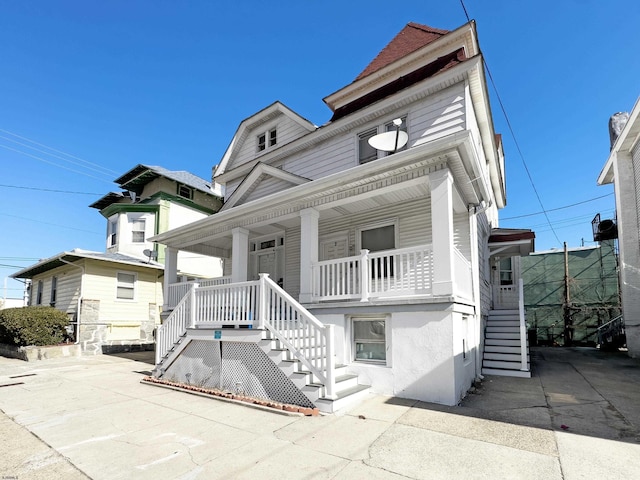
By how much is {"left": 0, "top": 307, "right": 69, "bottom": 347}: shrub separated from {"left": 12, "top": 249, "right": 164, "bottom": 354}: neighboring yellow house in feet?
2.28

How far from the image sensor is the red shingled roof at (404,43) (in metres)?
10.9

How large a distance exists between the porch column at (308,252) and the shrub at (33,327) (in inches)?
441

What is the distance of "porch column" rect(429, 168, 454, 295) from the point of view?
6.25 m

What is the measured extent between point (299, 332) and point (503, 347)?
6.16 m

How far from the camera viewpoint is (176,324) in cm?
871

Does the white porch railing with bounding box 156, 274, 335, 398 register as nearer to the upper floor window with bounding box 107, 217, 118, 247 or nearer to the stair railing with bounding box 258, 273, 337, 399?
the stair railing with bounding box 258, 273, 337, 399

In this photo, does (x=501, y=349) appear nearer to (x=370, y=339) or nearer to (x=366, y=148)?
(x=370, y=339)

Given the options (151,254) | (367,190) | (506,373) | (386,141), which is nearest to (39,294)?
(151,254)

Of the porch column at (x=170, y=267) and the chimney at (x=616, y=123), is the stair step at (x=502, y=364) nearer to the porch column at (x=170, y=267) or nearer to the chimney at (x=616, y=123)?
the porch column at (x=170, y=267)

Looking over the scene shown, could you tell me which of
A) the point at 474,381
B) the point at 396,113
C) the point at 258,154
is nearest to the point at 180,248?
the point at 258,154

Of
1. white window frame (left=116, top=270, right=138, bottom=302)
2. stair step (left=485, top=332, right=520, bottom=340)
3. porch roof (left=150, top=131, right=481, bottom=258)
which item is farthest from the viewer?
white window frame (left=116, top=270, right=138, bottom=302)

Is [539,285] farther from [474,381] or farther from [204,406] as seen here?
[204,406]

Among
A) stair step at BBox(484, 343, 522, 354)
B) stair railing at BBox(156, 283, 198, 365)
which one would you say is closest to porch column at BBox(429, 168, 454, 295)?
stair step at BBox(484, 343, 522, 354)

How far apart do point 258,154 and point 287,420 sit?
1021cm
